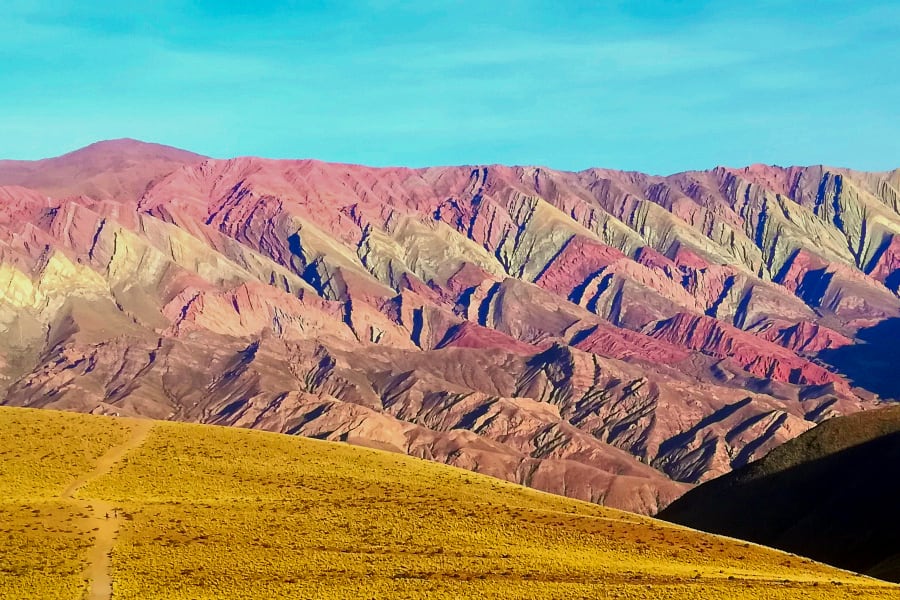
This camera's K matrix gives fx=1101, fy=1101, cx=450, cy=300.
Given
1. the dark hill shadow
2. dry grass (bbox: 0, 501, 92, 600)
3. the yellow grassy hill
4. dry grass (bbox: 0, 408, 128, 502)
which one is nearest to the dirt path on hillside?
the yellow grassy hill

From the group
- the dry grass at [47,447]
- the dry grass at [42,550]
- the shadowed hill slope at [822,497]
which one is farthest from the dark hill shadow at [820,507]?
the dry grass at [42,550]

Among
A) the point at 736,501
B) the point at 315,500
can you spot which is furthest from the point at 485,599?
the point at 736,501

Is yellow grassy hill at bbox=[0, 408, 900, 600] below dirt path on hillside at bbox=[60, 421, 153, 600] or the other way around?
the other way around

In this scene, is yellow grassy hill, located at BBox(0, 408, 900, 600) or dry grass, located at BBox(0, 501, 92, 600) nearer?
dry grass, located at BBox(0, 501, 92, 600)

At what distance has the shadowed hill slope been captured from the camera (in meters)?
116

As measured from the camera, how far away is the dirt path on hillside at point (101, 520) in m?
51.4

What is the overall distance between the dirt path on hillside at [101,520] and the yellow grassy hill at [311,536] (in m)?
0.16

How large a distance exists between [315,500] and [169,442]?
1971 centimetres

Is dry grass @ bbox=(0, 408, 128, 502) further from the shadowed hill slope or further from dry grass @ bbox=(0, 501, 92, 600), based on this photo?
the shadowed hill slope

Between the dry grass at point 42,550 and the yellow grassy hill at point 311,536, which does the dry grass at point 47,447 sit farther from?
the dry grass at point 42,550

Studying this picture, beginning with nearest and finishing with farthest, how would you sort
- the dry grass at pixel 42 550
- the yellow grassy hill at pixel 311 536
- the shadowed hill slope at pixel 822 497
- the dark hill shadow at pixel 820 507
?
1. the dry grass at pixel 42 550
2. the yellow grassy hill at pixel 311 536
3. the dark hill shadow at pixel 820 507
4. the shadowed hill slope at pixel 822 497

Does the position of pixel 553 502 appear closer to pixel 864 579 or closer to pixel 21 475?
pixel 864 579

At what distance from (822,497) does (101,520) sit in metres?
91.6

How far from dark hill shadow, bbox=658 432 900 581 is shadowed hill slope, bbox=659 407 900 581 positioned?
0.36 feet
